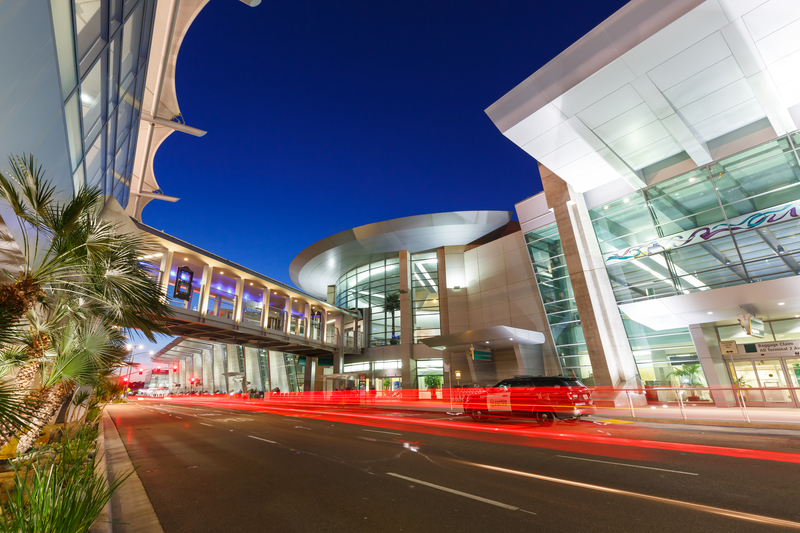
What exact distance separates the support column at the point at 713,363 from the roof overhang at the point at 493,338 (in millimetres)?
9895

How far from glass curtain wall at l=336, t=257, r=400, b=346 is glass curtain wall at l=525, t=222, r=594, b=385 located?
17.1m

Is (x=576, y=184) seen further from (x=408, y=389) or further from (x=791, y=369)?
(x=408, y=389)

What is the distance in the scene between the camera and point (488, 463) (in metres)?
8.02

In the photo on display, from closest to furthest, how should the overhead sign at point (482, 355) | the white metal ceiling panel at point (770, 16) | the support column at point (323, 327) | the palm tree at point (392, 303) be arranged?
1. the white metal ceiling panel at point (770, 16)
2. the overhead sign at point (482, 355)
3. the support column at point (323, 327)
4. the palm tree at point (392, 303)

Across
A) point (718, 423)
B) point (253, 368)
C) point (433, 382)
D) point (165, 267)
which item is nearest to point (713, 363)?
point (718, 423)

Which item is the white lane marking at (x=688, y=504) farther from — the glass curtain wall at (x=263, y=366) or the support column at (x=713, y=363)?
the glass curtain wall at (x=263, y=366)

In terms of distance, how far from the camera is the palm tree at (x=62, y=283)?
487cm

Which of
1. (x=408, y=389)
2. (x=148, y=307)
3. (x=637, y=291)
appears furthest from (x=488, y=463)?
(x=408, y=389)

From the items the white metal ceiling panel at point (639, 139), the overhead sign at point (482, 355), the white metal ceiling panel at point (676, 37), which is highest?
the white metal ceiling panel at point (676, 37)

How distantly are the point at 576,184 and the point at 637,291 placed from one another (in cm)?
813

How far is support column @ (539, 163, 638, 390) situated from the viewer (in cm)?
2298

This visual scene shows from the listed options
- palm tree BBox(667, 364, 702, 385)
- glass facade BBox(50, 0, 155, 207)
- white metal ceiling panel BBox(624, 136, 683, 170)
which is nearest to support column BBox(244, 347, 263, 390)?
glass facade BBox(50, 0, 155, 207)

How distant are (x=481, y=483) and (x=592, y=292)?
2086 cm

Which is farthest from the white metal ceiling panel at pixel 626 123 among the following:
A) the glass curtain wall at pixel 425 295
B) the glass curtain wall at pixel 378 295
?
the glass curtain wall at pixel 378 295
